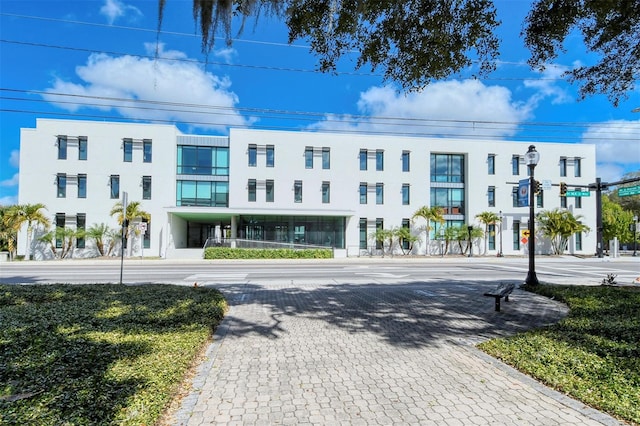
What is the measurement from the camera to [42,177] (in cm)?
2914

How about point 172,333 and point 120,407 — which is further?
point 172,333

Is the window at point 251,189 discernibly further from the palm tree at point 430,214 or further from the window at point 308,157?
the palm tree at point 430,214

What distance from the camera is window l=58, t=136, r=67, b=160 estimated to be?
29484mm

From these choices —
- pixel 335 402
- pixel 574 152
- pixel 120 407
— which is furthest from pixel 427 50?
pixel 574 152

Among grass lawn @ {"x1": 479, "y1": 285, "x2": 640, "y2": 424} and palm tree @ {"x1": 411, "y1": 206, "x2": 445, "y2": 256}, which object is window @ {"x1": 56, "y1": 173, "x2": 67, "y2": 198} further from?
grass lawn @ {"x1": 479, "y1": 285, "x2": 640, "y2": 424}

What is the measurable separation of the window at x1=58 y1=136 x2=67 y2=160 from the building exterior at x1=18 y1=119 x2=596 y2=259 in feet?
0.32

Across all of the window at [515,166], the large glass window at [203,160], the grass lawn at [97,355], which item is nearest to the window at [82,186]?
the large glass window at [203,160]

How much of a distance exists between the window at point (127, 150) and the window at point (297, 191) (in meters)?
13.3

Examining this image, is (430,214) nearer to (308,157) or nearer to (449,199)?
(449,199)

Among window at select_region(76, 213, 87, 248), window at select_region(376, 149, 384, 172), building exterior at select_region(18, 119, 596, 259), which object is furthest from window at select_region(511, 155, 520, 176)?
window at select_region(76, 213, 87, 248)

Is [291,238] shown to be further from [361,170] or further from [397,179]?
[397,179]

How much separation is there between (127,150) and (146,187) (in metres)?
3.31

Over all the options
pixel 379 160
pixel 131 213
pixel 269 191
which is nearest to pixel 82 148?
pixel 131 213

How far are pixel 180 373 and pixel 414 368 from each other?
2734 mm
